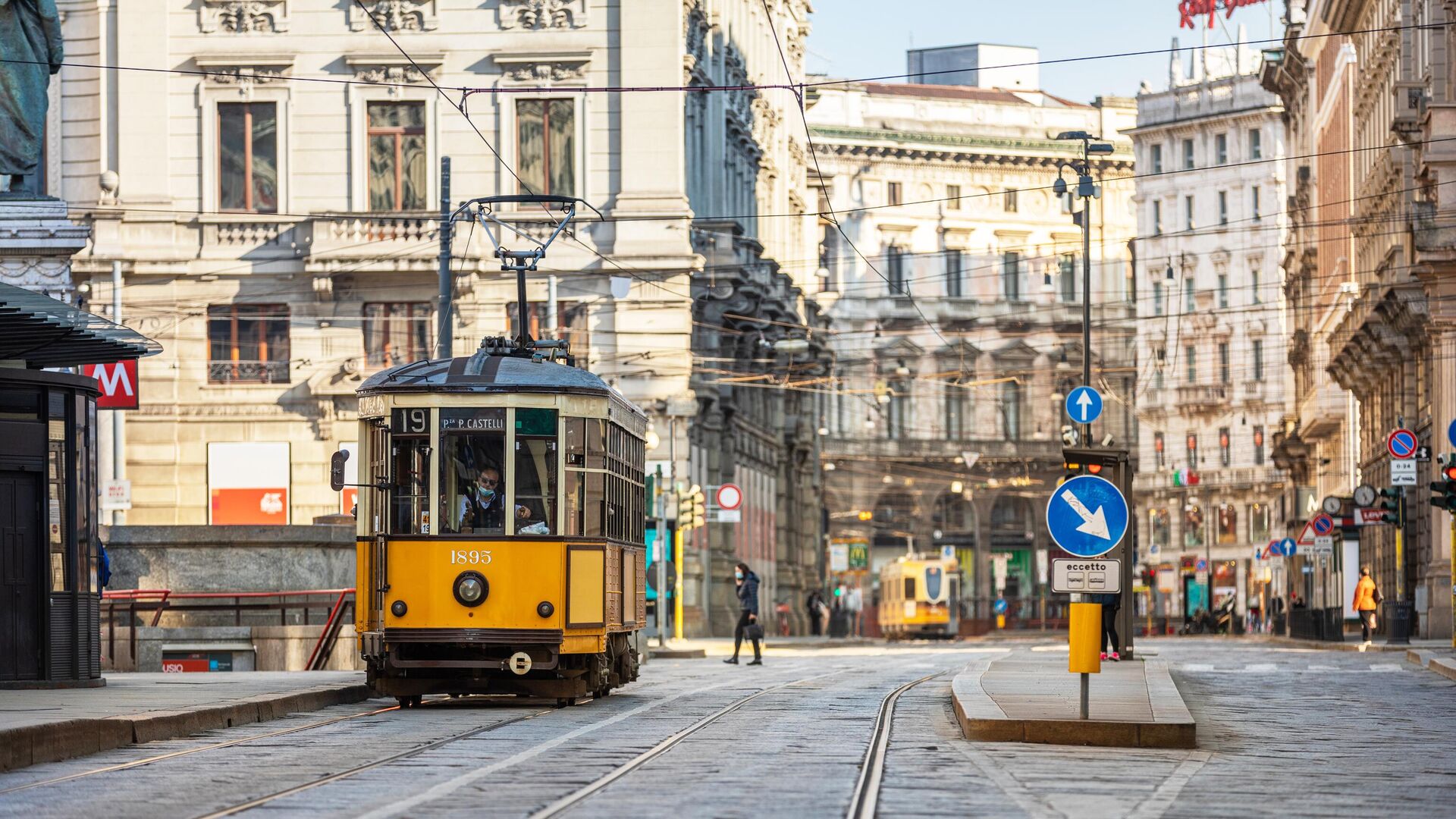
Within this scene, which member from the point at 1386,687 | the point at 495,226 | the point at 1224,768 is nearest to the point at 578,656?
the point at 1224,768

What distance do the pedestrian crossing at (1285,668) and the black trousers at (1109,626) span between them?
2.09 m

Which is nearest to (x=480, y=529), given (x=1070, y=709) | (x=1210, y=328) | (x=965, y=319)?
(x=1070, y=709)

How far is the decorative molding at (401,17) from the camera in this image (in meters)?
52.7

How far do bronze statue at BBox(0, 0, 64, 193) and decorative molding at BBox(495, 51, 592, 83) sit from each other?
25773mm

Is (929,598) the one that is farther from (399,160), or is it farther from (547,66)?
(399,160)

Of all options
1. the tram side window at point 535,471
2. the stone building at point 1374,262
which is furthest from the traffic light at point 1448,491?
the tram side window at point 535,471

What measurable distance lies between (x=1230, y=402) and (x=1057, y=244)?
31.7ft

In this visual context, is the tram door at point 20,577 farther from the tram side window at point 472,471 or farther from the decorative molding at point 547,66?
the decorative molding at point 547,66

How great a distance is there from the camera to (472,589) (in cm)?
2211

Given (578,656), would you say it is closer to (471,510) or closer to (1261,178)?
(471,510)

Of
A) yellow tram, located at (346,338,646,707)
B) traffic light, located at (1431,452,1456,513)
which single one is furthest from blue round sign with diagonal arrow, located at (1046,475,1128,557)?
traffic light, located at (1431,452,1456,513)

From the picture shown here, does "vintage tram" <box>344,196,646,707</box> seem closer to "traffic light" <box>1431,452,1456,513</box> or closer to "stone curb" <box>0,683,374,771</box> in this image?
"stone curb" <box>0,683,374,771</box>

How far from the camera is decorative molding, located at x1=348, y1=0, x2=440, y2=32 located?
2074 inches

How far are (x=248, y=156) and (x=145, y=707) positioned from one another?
3365cm
